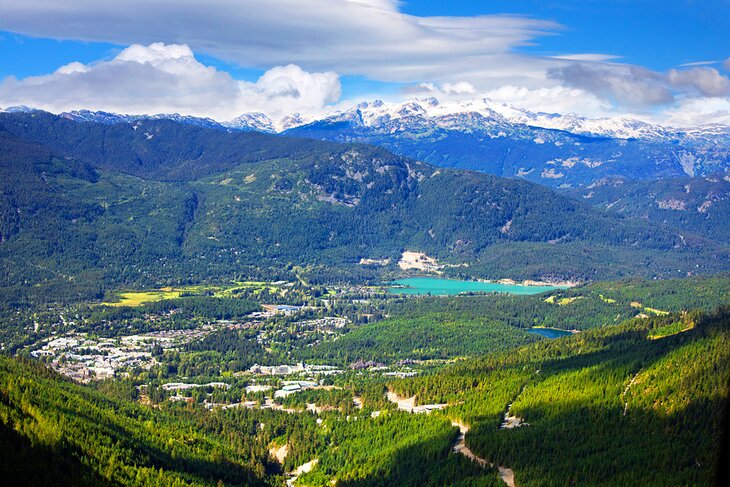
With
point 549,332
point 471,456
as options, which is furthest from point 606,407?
point 549,332

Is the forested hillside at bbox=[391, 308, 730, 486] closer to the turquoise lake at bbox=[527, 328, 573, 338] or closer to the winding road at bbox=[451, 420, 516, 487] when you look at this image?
the winding road at bbox=[451, 420, 516, 487]

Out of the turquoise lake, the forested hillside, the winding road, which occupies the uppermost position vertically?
the forested hillside

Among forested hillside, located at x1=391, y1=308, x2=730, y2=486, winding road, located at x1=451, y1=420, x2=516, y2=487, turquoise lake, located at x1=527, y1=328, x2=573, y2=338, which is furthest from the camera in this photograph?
turquoise lake, located at x1=527, y1=328, x2=573, y2=338

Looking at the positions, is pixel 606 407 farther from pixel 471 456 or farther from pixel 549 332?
A: pixel 549 332

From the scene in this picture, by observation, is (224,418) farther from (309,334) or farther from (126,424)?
(309,334)

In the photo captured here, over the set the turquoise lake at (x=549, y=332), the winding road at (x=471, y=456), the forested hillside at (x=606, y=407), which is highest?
the forested hillside at (x=606, y=407)

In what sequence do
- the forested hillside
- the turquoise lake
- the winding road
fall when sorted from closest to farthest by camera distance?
the forested hillside
the winding road
the turquoise lake

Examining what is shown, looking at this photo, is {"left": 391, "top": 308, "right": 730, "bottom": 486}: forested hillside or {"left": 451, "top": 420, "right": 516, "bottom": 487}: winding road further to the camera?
{"left": 451, "top": 420, "right": 516, "bottom": 487}: winding road

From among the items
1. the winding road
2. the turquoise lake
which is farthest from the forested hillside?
the turquoise lake

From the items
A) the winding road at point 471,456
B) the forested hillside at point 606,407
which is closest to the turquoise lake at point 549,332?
the forested hillside at point 606,407

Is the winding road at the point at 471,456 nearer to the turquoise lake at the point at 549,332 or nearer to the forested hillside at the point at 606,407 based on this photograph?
the forested hillside at the point at 606,407

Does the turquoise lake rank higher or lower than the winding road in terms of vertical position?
lower
